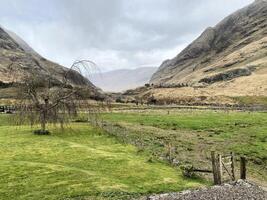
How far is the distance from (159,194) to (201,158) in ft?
64.9

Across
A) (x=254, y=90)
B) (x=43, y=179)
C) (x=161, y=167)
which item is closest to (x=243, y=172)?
(x=161, y=167)

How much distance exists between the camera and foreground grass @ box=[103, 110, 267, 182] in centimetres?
5066

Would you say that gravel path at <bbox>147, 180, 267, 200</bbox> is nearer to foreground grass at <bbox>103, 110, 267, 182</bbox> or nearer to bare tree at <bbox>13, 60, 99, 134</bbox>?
foreground grass at <bbox>103, 110, 267, 182</bbox>

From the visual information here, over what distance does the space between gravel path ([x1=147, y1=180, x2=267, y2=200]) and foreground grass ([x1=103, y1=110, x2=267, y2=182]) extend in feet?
40.5

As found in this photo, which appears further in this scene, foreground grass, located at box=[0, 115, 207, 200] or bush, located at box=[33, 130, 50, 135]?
bush, located at box=[33, 130, 50, 135]

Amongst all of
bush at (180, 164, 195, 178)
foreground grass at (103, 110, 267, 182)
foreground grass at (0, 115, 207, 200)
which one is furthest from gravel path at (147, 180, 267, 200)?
foreground grass at (103, 110, 267, 182)

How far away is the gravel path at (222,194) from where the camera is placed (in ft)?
93.9

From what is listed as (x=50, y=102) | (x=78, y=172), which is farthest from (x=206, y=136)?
(x=78, y=172)

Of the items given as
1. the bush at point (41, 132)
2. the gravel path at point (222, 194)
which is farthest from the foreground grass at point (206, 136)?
the gravel path at point (222, 194)

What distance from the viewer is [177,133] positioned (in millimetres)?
67188

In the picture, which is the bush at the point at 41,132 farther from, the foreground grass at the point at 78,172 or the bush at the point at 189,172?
the bush at the point at 189,172

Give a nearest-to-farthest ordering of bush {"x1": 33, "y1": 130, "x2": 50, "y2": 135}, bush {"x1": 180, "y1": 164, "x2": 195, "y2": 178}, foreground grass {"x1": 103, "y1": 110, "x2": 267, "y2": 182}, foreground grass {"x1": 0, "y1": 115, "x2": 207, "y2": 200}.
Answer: foreground grass {"x1": 0, "y1": 115, "x2": 207, "y2": 200} < bush {"x1": 180, "y1": 164, "x2": 195, "y2": 178} < foreground grass {"x1": 103, "y1": 110, "x2": 267, "y2": 182} < bush {"x1": 33, "y1": 130, "x2": 50, "y2": 135}

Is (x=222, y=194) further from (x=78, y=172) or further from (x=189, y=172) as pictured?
(x=78, y=172)

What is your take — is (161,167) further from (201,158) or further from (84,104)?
(84,104)
